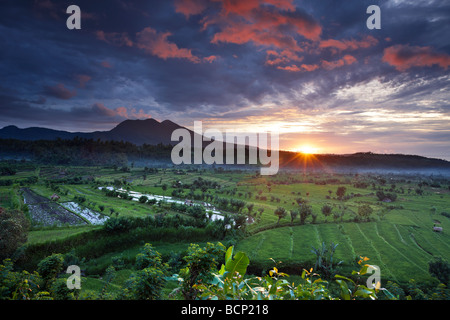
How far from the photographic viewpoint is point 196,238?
18.1 meters

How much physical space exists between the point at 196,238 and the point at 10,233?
480 inches

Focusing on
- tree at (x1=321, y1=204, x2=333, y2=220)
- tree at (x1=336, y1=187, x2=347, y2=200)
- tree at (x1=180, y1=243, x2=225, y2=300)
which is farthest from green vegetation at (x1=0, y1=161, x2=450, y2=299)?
tree at (x1=321, y1=204, x2=333, y2=220)

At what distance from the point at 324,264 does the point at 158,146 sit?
40580 millimetres

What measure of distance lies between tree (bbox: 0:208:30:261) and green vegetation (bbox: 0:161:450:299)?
53mm

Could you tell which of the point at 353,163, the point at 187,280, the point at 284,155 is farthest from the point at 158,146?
the point at 187,280

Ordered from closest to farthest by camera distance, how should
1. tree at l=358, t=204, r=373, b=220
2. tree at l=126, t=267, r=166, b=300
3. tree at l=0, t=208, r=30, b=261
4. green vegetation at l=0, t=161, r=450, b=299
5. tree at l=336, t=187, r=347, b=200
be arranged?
tree at l=126, t=267, r=166, b=300, green vegetation at l=0, t=161, r=450, b=299, tree at l=0, t=208, r=30, b=261, tree at l=358, t=204, r=373, b=220, tree at l=336, t=187, r=347, b=200

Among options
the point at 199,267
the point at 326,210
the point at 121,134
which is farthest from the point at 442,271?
the point at 121,134

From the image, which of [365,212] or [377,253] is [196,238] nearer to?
[377,253]

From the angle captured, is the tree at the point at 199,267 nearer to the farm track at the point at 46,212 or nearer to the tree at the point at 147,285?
the tree at the point at 147,285

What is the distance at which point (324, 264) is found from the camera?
46.4ft

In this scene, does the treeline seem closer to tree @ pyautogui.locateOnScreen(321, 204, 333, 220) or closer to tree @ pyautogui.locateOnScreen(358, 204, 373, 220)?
tree @ pyautogui.locateOnScreen(321, 204, 333, 220)

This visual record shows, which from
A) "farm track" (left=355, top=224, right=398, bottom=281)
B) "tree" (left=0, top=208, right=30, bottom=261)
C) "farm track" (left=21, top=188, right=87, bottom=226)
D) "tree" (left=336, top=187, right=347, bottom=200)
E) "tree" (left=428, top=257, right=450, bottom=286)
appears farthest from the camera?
"tree" (left=336, top=187, right=347, bottom=200)

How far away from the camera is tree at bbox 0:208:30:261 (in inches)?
420
